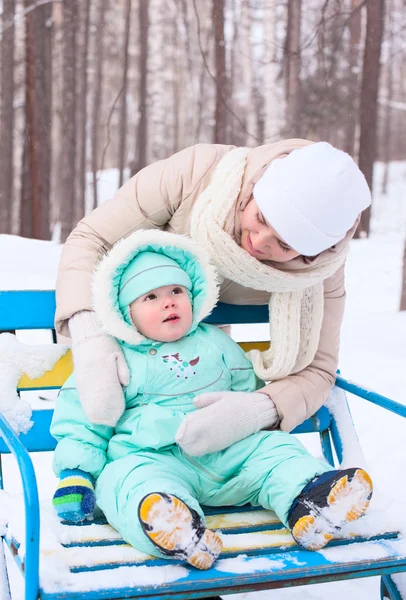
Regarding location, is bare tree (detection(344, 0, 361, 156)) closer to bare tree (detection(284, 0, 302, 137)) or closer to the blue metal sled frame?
bare tree (detection(284, 0, 302, 137))

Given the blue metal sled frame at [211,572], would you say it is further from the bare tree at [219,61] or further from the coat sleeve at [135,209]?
the bare tree at [219,61]

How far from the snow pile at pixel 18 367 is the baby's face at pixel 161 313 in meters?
0.38

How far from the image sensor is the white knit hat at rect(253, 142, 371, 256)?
1.93 m

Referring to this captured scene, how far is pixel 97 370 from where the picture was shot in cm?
201

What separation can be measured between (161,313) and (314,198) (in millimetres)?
532

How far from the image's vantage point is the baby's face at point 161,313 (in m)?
2.10

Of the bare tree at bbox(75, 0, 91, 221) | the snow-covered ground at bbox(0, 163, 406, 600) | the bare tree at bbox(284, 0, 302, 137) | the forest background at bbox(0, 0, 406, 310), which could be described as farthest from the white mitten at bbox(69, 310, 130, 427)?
the bare tree at bbox(75, 0, 91, 221)

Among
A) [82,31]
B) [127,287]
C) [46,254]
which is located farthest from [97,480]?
[82,31]

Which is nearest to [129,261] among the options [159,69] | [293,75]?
[293,75]

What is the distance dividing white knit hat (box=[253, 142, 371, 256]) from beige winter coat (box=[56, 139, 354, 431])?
140mm

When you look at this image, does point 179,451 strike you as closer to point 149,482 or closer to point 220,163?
point 149,482

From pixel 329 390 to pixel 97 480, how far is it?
0.80 m

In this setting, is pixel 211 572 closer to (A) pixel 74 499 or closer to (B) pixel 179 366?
(A) pixel 74 499

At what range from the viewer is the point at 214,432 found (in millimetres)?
1998
